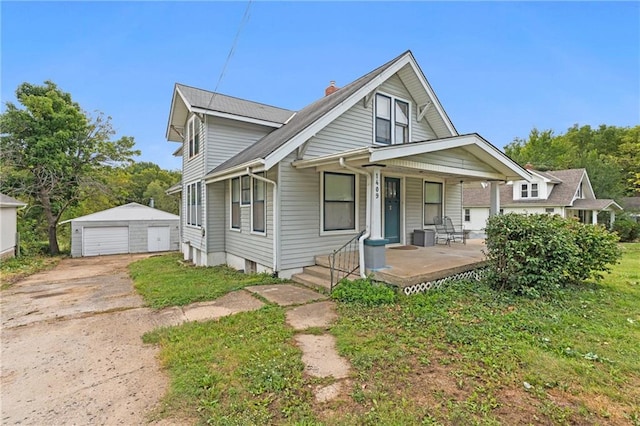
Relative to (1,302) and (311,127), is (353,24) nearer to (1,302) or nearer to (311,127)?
(311,127)

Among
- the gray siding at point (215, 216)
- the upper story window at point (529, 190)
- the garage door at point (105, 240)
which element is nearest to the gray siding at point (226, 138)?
the gray siding at point (215, 216)

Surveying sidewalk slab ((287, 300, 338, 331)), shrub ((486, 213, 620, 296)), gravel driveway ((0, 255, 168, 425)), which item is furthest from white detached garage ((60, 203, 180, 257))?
shrub ((486, 213, 620, 296))

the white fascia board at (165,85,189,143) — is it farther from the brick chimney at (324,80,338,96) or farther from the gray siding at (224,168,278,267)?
the brick chimney at (324,80,338,96)

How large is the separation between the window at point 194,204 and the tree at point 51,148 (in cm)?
775

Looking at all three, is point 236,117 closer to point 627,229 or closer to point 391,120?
point 391,120

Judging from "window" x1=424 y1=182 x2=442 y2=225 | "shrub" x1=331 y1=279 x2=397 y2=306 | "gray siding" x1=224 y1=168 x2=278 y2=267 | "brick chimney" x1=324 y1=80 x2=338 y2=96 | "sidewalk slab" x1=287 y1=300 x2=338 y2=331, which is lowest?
"sidewalk slab" x1=287 y1=300 x2=338 y2=331

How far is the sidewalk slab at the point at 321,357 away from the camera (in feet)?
10.1

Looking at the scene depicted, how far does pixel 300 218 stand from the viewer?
7.32m

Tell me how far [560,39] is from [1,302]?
2022 cm

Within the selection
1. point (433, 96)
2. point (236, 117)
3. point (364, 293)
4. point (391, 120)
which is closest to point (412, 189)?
point (391, 120)

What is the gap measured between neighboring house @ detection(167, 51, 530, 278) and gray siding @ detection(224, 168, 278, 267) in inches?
1.1

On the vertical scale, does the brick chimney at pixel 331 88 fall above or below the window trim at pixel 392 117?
above

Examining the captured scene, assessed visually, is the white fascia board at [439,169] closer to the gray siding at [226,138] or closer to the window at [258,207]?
the window at [258,207]

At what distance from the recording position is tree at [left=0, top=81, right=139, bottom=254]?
13992 mm
